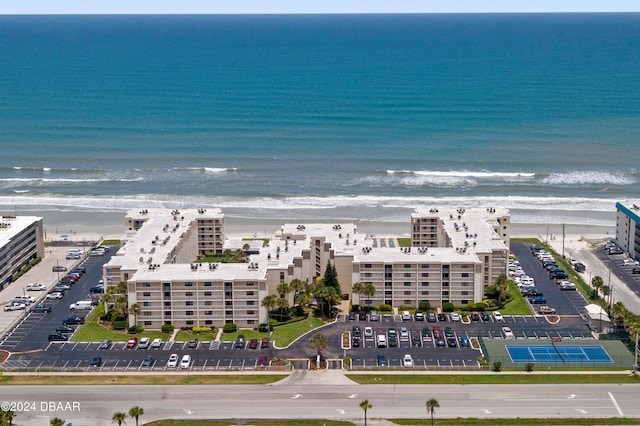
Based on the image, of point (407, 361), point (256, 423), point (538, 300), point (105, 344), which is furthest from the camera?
point (538, 300)

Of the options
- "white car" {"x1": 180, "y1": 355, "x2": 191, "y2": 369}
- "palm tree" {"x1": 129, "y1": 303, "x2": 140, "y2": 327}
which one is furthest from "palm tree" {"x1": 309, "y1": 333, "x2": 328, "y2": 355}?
"palm tree" {"x1": 129, "y1": 303, "x2": 140, "y2": 327}

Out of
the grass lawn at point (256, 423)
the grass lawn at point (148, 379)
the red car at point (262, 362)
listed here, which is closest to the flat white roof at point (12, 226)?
the grass lawn at point (148, 379)

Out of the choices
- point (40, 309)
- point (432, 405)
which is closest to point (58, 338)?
point (40, 309)

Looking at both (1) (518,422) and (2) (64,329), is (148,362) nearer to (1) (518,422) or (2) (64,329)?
(2) (64,329)

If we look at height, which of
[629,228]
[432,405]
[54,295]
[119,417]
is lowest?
[119,417]

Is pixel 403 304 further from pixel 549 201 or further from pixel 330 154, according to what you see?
pixel 330 154

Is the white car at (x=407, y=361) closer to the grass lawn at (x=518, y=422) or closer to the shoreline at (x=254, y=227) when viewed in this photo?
the grass lawn at (x=518, y=422)
